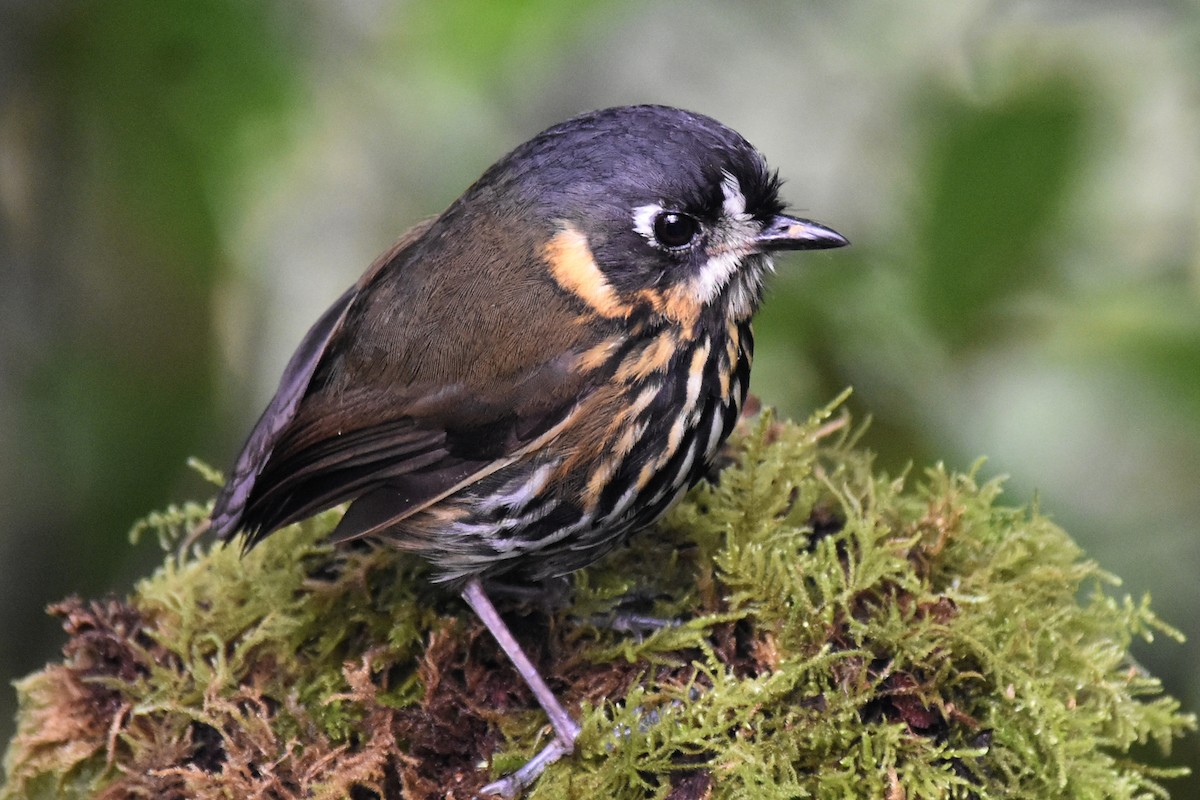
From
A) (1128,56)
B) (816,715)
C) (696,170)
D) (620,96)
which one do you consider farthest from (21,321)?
(1128,56)

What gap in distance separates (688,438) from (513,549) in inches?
17.3

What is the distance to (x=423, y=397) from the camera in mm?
2436

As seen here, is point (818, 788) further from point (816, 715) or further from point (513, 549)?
point (513, 549)

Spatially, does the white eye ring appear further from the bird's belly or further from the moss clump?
the moss clump

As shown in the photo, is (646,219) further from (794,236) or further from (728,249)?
(794,236)

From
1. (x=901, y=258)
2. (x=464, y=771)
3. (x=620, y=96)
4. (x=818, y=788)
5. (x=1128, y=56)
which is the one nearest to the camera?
(x=818, y=788)

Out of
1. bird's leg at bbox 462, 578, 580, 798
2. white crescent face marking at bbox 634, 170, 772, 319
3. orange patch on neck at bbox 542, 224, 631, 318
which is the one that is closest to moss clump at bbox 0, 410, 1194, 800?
bird's leg at bbox 462, 578, 580, 798

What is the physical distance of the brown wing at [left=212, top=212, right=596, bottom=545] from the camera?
238 cm

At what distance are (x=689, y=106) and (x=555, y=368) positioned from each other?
3.46 meters

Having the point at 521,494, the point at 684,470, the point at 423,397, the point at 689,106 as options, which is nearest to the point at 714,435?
the point at 684,470

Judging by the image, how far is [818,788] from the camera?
2135 millimetres

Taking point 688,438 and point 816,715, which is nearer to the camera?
point 816,715

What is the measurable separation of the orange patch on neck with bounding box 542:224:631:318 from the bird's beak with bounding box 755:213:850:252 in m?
0.35

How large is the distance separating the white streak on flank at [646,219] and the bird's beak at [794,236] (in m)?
0.25
